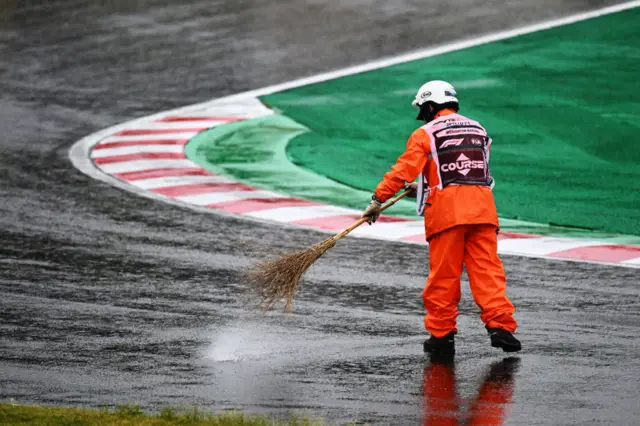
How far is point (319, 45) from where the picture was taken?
22203 mm

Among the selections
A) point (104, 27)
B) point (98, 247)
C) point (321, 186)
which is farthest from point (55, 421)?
point (104, 27)

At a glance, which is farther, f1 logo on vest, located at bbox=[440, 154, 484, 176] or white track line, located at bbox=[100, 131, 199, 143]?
white track line, located at bbox=[100, 131, 199, 143]

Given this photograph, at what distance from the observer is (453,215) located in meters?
8.05

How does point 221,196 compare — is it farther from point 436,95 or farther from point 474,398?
point 474,398

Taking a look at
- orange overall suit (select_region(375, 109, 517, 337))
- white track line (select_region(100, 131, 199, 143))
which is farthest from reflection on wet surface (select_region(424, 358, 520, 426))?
white track line (select_region(100, 131, 199, 143))

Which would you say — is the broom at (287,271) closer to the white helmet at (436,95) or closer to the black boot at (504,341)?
the white helmet at (436,95)

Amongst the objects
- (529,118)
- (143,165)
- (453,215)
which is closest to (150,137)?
(143,165)

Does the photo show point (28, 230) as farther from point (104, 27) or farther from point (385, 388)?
point (104, 27)

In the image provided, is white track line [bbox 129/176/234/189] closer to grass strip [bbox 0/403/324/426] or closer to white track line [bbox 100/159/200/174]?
white track line [bbox 100/159/200/174]

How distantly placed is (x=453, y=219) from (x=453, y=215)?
2cm

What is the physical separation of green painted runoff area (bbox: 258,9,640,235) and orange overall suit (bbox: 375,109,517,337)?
14.9 feet

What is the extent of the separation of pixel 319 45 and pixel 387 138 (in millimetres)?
6323

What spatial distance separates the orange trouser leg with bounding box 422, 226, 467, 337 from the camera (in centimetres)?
810

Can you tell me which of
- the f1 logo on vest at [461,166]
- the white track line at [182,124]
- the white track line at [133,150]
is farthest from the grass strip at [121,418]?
the white track line at [182,124]
